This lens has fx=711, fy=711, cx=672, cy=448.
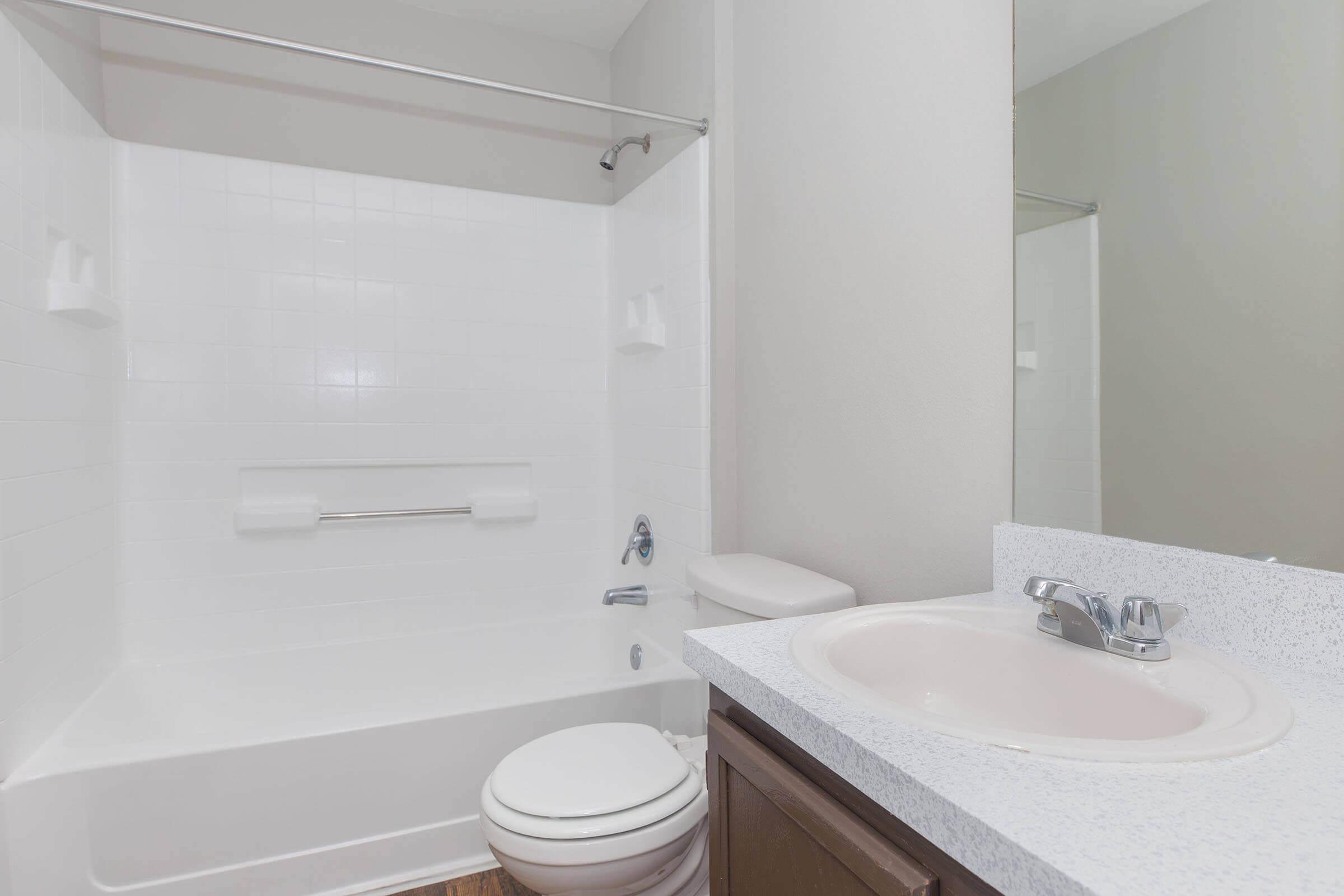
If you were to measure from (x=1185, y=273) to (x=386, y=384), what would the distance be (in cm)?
228

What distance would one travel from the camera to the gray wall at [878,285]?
4.06ft

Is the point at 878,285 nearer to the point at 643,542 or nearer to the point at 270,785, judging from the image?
the point at 643,542

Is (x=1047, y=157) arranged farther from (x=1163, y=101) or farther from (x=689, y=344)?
(x=689, y=344)

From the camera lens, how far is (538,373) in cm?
270

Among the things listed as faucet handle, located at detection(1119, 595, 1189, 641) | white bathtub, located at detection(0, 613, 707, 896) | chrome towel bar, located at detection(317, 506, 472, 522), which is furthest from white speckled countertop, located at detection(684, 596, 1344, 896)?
chrome towel bar, located at detection(317, 506, 472, 522)

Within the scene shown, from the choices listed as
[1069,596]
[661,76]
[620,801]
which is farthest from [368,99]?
[1069,596]

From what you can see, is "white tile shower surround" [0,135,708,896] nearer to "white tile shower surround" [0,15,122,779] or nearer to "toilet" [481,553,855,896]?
"white tile shower surround" [0,15,122,779]

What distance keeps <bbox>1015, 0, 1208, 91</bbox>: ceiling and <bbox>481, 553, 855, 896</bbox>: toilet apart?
38.7 inches

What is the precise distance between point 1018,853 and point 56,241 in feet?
7.66

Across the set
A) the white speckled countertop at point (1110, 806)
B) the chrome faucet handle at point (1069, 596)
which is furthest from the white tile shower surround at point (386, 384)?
the white speckled countertop at point (1110, 806)

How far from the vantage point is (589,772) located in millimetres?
1341

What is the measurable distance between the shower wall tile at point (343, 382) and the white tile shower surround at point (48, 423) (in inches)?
5.0

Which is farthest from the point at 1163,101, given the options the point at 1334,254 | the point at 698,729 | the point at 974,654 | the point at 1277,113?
the point at 698,729

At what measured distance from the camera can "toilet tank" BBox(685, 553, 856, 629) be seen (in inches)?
55.2
